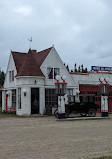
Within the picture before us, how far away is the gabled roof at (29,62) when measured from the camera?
24.0 m

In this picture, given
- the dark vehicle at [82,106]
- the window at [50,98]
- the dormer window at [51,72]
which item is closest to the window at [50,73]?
the dormer window at [51,72]

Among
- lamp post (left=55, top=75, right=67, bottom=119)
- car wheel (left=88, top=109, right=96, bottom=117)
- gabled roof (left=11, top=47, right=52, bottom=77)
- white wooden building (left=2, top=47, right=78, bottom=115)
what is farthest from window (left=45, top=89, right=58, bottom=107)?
lamp post (left=55, top=75, right=67, bottom=119)

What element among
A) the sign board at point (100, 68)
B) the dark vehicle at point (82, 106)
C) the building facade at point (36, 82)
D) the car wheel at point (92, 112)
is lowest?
the car wheel at point (92, 112)

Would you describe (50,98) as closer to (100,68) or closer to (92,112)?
(92,112)

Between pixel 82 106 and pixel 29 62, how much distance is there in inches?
278

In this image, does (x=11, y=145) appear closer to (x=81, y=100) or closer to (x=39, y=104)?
(x=81, y=100)

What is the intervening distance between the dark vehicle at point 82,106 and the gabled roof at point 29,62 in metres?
4.87

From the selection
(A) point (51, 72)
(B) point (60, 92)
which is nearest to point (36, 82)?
(A) point (51, 72)

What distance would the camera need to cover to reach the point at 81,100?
22.0m

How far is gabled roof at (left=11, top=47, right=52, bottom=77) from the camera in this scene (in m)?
24.0

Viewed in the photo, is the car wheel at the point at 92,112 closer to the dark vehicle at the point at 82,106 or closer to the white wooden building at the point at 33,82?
the dark vehicle at the point at 82,106

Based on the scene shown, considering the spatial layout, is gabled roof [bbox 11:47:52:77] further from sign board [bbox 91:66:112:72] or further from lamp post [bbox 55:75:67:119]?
sign board [bbox 91:66:112:72]

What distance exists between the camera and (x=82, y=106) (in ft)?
69.9

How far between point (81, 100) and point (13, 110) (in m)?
7.61
